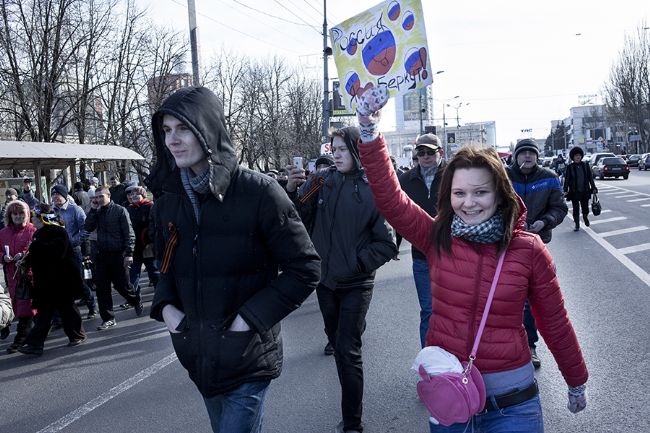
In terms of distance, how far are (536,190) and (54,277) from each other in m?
5.33

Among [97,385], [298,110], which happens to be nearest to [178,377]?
[97,385]

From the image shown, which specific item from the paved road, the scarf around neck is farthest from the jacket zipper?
the paved road

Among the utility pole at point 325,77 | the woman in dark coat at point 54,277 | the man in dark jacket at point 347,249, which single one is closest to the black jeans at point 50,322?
the woman in dark coat at point 54,277

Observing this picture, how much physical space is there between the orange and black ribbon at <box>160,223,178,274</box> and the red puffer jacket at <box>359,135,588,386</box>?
0.85m

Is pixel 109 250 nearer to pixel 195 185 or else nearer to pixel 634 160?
pixel 195 185

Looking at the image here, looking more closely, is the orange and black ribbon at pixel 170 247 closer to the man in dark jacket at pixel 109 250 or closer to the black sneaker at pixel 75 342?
the black sneaker at pixel 75 342

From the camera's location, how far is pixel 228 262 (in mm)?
2527

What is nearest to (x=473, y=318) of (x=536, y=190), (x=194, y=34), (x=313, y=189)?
(x=313, y=189)

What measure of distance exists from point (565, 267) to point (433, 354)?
8624 mm

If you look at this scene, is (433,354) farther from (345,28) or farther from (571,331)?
(345,28)

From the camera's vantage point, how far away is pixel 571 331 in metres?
2.65

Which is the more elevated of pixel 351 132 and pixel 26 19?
pixel 26 19

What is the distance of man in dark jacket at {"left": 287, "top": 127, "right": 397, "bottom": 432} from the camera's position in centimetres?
416

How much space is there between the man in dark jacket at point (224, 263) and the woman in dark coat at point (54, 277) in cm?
517
